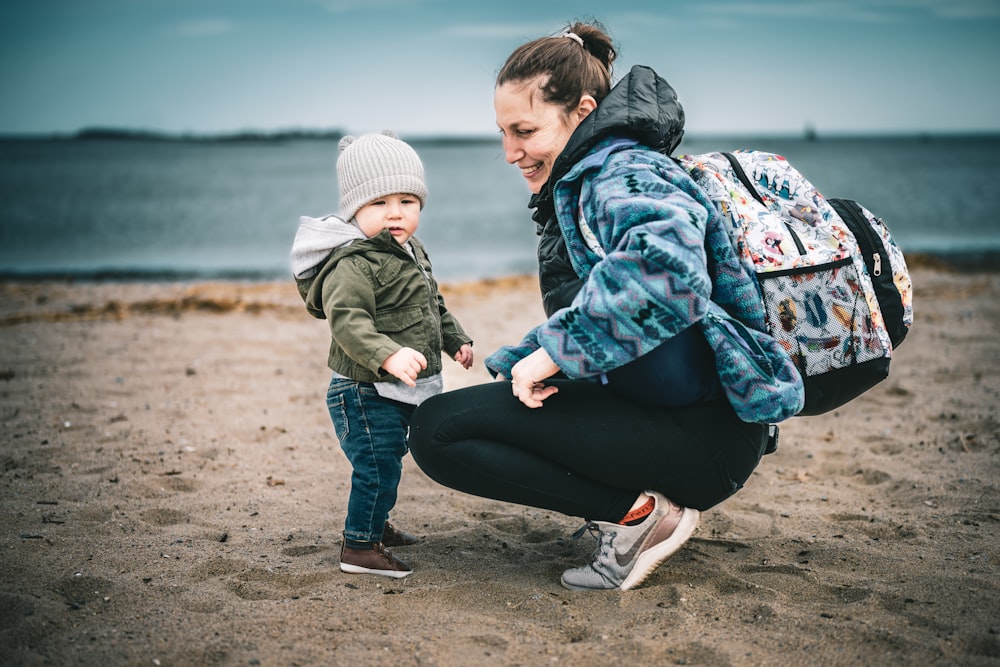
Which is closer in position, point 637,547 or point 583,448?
→ point 583,448

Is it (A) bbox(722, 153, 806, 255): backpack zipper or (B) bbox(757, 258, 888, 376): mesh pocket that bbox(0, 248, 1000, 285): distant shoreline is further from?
(B) bbox(757, 258, 888, 376): mesh pocket

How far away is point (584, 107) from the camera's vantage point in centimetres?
265

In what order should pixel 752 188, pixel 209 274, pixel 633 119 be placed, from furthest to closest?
pixel 209 274 < pixel 752 188 < pixel 633 119

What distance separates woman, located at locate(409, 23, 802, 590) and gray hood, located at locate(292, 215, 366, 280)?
649 mm

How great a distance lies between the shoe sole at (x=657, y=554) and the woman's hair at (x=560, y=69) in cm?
142

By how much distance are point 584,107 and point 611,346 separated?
85 centimetres

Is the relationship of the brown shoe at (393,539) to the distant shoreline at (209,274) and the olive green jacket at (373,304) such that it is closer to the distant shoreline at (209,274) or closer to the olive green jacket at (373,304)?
the olive green jacket at (373,304)

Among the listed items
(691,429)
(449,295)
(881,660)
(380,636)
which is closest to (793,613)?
(881,660)

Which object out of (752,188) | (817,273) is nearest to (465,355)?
(752,188)

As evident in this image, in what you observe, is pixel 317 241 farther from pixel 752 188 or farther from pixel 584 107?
pixel 752 188

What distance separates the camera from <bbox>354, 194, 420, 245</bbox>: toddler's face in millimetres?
2918

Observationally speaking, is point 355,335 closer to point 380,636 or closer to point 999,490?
point 380,636

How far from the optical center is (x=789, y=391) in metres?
2.38

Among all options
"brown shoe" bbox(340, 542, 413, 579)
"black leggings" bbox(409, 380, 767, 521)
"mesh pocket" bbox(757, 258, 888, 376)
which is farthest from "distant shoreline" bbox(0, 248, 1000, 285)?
"mesh pocket" bbox(757, 258, 888, 376)
